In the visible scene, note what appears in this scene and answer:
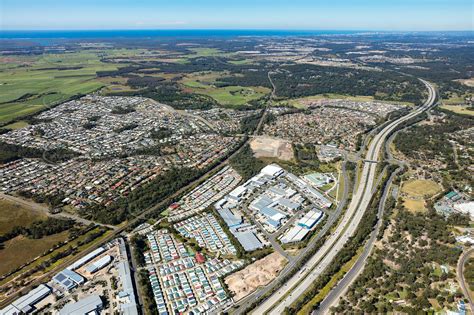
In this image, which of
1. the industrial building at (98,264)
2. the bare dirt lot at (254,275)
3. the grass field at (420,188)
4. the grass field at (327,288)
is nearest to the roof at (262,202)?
the bare dirt lot at (254,275)

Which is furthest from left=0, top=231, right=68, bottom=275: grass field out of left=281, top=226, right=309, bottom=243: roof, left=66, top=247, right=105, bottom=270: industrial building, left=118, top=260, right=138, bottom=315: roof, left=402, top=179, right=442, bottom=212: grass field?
left=402, top=179, right=442, bottom=212: grass field

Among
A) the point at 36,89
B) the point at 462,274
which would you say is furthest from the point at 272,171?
the point at 36,89

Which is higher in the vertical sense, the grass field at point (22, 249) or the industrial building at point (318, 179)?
the industrial building at point (318, 179)

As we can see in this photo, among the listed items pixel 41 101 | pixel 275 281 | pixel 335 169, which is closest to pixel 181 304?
pixel 275 281

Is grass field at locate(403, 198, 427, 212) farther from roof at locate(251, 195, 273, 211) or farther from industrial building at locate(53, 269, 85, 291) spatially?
industrial building at locate(53, 269, 85, 291)

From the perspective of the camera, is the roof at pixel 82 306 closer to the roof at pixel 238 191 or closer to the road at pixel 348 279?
the road at pixel 348 279

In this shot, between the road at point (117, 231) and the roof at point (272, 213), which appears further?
the roof at point (272, 213)
